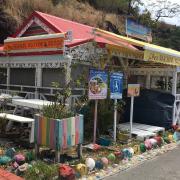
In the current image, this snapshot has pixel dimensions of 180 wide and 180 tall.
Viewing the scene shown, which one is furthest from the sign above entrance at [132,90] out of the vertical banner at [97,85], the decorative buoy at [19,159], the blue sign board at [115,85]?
the decorative buoy at [19,159]

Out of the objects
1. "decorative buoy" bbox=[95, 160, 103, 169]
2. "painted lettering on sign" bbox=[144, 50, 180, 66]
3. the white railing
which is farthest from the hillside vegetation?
"decorative buoy" bbox=[95, 160, 103, 169]

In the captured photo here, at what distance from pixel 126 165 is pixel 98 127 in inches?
97.2

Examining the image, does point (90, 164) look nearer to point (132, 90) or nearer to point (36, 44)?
point (132, 90)

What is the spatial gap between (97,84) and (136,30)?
509 cm

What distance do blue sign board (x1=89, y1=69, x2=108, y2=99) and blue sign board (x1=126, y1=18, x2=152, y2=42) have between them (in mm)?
4253

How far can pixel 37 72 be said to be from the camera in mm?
11570

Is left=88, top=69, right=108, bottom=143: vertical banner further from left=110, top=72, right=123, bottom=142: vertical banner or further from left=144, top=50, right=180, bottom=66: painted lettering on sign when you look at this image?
left=144, top=50, right=180, bottom=66: painted lettering on sign

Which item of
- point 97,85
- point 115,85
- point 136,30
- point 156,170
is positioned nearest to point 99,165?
point 156,170

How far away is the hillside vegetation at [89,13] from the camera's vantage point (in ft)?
62.8

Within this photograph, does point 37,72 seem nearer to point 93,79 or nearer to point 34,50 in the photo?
point 34,50

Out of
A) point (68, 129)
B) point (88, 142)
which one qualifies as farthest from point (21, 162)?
point (88, 142)

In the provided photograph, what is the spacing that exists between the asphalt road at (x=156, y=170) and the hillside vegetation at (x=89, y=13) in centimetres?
1296

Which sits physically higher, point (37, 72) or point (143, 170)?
point (37, 72)

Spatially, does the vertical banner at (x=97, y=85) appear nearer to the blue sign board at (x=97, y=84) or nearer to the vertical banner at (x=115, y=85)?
the blue sign board at (x=97, y=84)
